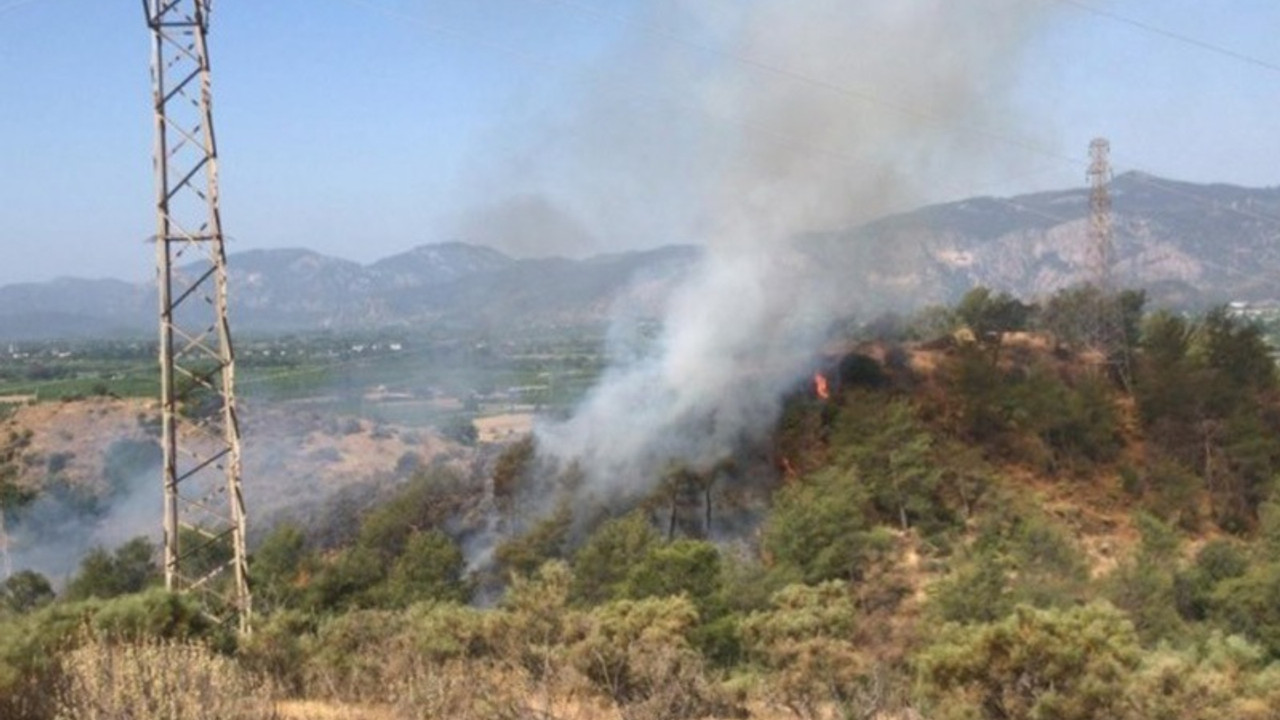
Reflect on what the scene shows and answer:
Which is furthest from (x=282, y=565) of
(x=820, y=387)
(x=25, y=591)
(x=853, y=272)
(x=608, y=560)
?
(x=853, y=272)

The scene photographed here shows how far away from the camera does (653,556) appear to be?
1817 centimetres

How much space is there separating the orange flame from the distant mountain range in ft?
13.3

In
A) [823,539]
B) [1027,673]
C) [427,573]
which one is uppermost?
[1027,673]

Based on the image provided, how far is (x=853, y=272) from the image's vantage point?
127 ft

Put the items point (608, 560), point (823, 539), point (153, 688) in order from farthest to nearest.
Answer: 1. point (823, 539)
2. point (608, 560)
3. point (153, 688)

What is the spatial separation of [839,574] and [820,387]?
10538 millimetres

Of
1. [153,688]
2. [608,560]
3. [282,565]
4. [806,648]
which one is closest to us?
[153,688]

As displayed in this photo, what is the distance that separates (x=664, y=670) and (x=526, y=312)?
70166 mm

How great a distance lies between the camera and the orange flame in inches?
1248

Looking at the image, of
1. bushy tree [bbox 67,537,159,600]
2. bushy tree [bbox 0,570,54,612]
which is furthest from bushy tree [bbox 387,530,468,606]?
bushy tree [bbox 0,570,54,612]

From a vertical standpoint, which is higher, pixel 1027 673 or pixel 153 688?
pixel 153 688

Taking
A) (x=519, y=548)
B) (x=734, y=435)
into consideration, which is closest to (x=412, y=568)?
(x=519, y=548)

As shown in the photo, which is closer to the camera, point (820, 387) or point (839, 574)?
point (839, 574)

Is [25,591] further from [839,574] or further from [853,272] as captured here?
[853,272]
